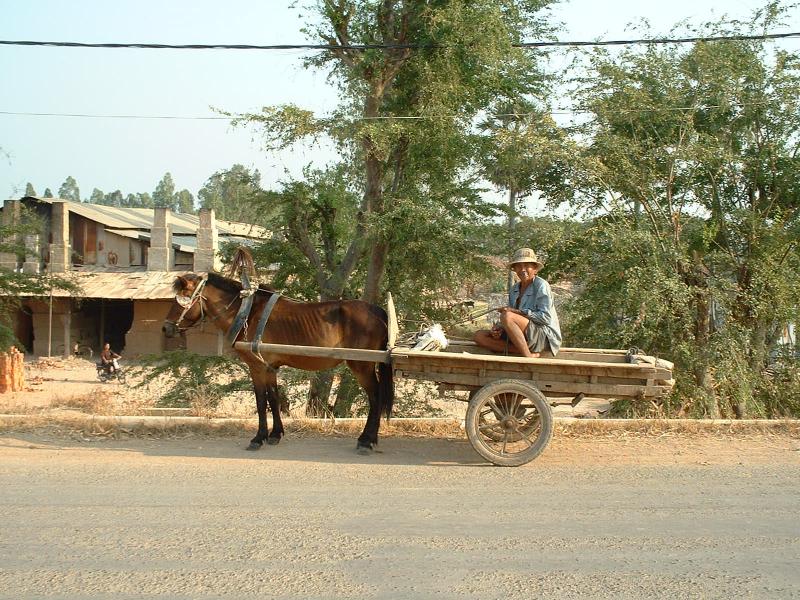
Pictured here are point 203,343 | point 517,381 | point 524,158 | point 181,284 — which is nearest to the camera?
point 517,381

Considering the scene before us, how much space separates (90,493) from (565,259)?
7409 mm

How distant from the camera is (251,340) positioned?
26.4 feet

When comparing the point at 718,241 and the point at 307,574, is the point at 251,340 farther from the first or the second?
the point at 718,241

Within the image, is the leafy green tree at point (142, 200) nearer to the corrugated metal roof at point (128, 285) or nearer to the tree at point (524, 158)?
the corrugated metal roof at point (128, 285)

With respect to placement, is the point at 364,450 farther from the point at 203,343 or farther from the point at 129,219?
the point at 129,219

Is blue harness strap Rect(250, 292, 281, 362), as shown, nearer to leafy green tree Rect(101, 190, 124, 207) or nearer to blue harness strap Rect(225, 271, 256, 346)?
blue harness strap Rect(225, 271, 256, 346)

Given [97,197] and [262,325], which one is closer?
[262,325]

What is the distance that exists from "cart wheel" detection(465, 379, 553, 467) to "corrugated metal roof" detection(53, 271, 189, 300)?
23.4m

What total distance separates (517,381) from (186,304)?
3.66 m

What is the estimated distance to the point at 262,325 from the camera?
26.0 ft

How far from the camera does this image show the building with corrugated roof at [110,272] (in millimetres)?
29844

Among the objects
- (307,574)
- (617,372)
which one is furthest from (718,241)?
(307,574)

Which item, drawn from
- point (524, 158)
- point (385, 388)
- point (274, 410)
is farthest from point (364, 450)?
point (524, 158)

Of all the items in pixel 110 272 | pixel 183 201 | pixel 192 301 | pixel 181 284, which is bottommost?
pixel 192 301
